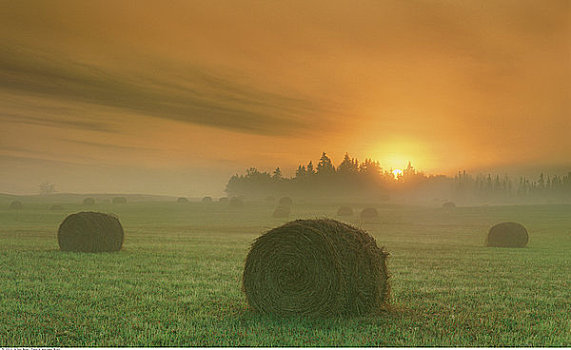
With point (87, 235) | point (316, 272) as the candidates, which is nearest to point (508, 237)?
point (87, 235)

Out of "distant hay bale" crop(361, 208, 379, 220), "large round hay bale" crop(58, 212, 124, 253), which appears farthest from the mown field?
"distant hay bale" crop(361, 208, 379, 220)

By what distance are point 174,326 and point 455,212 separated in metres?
85.7

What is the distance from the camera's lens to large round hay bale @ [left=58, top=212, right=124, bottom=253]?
81.9ft

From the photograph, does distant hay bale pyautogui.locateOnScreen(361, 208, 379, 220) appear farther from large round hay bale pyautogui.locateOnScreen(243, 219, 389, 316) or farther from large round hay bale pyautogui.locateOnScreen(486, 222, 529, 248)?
large round hay bale pyautogui.locateOnScreen(243, 219, 389, 316)

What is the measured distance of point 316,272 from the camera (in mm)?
11516

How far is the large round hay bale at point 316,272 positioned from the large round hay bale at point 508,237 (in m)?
24.8

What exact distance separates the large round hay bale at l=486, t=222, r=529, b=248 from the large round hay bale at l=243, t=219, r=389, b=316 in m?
24.8

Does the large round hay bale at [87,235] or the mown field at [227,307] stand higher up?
the large round hay bale at [87,235]

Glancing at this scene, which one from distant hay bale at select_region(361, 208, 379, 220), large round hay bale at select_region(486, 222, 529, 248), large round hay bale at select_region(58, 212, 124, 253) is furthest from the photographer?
distant hay bale at select_region(361, 208, 379, 220)

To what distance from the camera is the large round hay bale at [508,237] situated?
1336 inches

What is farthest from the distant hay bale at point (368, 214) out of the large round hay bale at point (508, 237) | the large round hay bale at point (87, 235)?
the large round hay bale at point (87, 235)

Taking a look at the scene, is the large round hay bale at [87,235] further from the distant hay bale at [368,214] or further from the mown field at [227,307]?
the distant hay bale at [368,214]

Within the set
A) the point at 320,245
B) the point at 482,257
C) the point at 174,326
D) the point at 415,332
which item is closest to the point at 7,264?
the point at 174,326

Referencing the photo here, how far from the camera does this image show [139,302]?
12773mm
